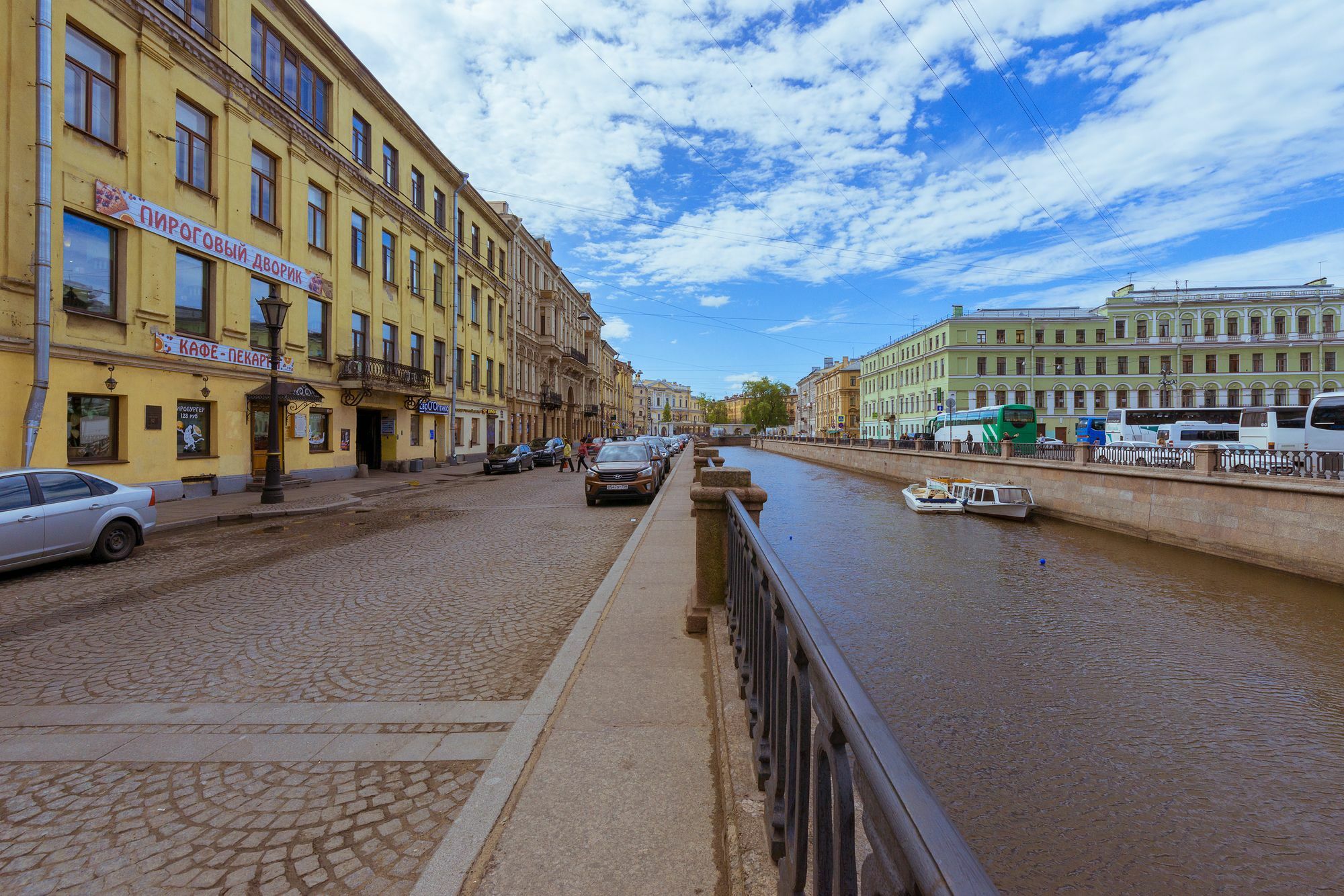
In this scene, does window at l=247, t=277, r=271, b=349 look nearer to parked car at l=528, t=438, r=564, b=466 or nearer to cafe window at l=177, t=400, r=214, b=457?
cafe window at l=177, t=400, r=214, b=457

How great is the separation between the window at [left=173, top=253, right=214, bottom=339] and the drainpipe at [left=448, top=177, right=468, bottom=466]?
13728 mm

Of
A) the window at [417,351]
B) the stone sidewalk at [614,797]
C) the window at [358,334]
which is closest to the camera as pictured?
the stone sidewalk at [614,797]

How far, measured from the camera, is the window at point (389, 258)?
78.9 feet

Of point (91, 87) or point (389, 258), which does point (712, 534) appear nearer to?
point (91, 87)

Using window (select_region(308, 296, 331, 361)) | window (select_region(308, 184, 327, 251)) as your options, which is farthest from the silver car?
window (select_region(308, 184, 327, 251))

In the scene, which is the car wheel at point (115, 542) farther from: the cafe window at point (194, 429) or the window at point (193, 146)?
the window at point (193, 146)

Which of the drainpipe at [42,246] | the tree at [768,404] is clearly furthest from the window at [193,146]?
the tree at [768,404]

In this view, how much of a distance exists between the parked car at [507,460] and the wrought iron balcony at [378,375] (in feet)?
12.7

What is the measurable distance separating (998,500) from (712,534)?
61.0ft

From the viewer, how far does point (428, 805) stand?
273 cm

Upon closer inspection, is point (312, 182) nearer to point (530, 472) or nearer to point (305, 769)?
point (530, 472)

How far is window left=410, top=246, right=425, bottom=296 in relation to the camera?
26188mm

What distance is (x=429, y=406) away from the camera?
87.1 feet

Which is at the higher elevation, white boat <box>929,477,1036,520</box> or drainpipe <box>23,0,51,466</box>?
drainpipe <box>23,0,51,466</box>
